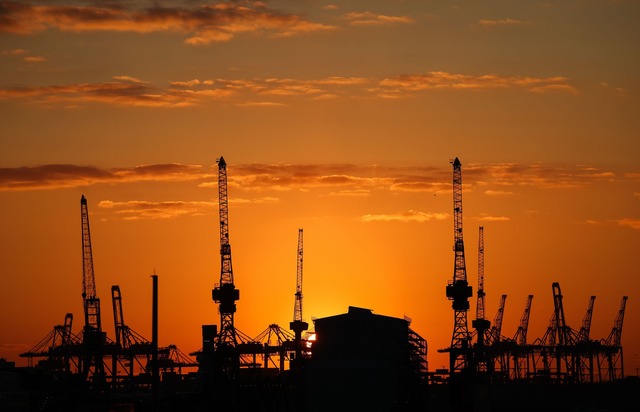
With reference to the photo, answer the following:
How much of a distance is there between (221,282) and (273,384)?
17.5 meters

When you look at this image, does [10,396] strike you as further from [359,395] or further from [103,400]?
[359,395]

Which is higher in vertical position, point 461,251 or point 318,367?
point 461,251

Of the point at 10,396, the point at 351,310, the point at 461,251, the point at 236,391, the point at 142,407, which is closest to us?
the point at 10,396

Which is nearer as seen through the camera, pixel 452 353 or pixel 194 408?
pixel 194 408

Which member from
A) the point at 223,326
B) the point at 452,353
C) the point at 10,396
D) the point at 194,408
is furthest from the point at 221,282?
the point at 10,396

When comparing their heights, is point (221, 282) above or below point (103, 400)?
above

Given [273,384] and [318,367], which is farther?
[273,384]

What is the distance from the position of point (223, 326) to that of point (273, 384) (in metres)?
11.4

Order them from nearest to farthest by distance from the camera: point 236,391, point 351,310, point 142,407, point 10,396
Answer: point 10,396 < point 142,407 < point 351,310 < point 236,391

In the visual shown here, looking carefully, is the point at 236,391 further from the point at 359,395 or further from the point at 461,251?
the point at 461,251

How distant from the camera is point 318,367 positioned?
163875mm

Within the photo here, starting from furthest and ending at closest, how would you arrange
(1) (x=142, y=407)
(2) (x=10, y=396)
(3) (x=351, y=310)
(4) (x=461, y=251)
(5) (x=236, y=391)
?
(4) (x=461, y=251) < (5) (x=236, y=391) < (3) (x=351, y=310) < (1) (x=142, y=407) < (2) (x=10, y=396)

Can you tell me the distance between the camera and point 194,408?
169 m

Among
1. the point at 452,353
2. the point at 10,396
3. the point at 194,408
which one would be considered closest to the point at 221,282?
the point at 194,408
